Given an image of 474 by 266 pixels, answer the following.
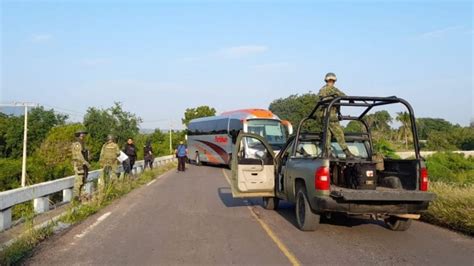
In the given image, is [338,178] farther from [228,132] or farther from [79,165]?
[228,132]

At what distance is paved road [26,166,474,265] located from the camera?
6.66 metres

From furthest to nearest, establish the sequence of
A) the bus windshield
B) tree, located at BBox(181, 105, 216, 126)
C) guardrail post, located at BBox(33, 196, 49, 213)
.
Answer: tree, located at BBox(181, 105, 216, 126) → the bus windshield → guardrail post, located at BBox(33, 196, 49, 213)

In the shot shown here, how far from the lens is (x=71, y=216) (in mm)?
10109

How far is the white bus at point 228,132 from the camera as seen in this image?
27.2 metres

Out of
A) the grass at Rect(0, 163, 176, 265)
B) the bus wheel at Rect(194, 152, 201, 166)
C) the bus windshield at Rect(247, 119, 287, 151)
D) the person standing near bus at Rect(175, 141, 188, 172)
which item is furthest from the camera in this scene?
the bus wheel at Rect(194, 152, 201, 166)

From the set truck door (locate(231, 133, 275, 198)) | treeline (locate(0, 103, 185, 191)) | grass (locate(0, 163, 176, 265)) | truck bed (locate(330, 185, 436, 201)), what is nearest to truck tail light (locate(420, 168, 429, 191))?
truck bed (locate(330, 185, 436, 201))

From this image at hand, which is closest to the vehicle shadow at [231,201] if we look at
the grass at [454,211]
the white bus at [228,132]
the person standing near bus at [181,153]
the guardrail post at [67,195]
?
the guardrail post at [67,195]

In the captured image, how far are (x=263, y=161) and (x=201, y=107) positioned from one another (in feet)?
232

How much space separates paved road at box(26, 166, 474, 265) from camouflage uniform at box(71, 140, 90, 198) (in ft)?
4.74

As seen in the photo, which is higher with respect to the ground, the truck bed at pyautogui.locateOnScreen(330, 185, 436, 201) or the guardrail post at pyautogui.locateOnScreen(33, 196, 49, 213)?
the truck bed at pyautogui.locateOnScreen(330, 185, 436, 201)

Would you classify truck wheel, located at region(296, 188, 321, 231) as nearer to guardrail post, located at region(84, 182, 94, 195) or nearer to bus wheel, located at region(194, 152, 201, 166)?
guardrail post, located at region(84, 182, 94, 195)

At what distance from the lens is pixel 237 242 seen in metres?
7.80

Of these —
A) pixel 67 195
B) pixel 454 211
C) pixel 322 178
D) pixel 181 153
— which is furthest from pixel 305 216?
pixel 181 153

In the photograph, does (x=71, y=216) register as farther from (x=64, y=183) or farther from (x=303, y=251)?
(x=303, y=251)
